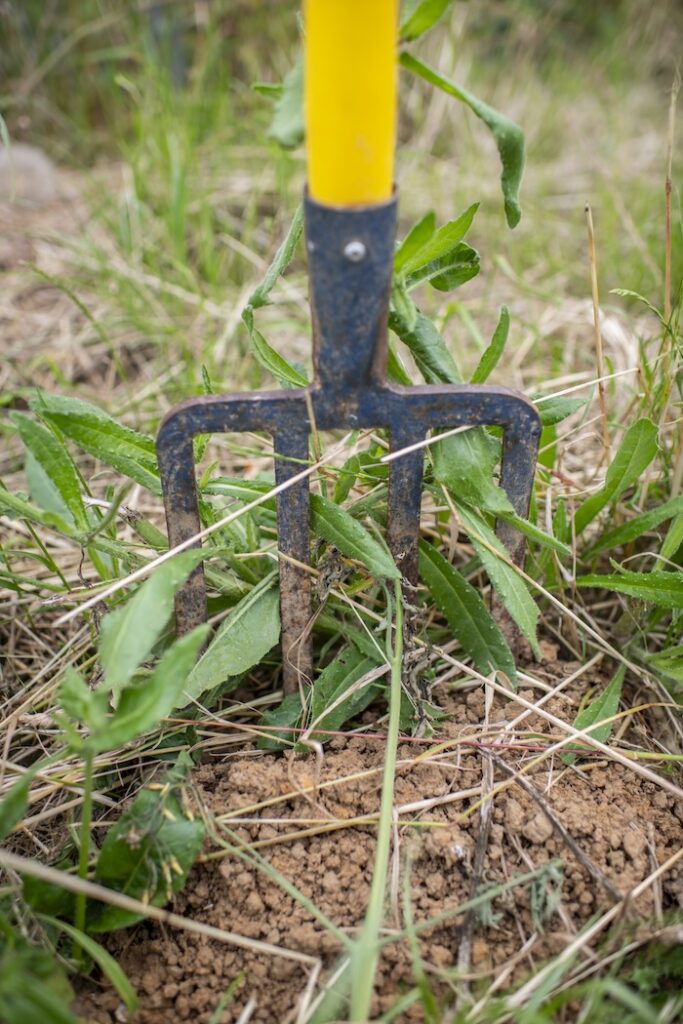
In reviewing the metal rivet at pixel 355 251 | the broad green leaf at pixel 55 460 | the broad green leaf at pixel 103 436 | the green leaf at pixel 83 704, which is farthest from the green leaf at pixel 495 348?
the green leaf at pixel 83 704

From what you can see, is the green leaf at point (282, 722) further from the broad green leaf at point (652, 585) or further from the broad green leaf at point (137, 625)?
the broad green leaf at point (652, 585)

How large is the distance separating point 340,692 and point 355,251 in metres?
0.63

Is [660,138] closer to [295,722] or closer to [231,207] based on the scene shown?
[231,207]

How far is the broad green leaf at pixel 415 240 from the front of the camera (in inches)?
43.2

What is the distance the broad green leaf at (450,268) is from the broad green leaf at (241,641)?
0.50 metres

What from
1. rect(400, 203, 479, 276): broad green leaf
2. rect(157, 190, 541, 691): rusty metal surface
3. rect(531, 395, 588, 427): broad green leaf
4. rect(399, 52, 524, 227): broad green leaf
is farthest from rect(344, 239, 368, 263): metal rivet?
rect(531, 395, 588, 427): broad green leaf

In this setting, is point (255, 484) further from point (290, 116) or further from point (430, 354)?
point (290, 116)

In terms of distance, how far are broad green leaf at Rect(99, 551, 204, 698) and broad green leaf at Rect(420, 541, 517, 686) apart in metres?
0.38

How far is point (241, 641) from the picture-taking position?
1.23 m

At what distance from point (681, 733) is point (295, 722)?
0.59m

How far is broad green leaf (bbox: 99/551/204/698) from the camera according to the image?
97 cm

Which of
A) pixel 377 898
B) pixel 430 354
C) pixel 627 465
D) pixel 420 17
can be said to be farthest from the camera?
pixel 627 465

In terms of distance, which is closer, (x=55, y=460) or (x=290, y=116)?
(x=290, y=116)

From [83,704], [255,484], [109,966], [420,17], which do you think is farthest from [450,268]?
[109,966]
